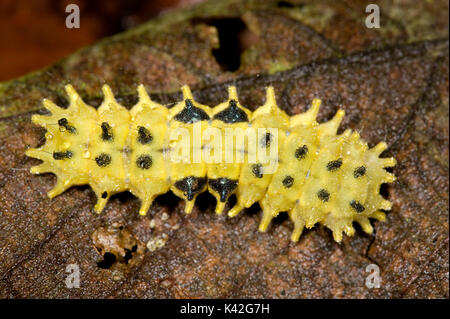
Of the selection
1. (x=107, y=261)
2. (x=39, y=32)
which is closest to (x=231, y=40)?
(x=39, y=32)

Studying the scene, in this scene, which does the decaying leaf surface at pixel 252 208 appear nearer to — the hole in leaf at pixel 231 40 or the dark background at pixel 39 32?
the hole in leaf at pixel 231 40

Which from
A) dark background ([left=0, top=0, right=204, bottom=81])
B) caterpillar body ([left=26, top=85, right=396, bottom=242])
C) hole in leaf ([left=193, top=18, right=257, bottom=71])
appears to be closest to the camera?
caterpillar body ([left=26, top=85, right=396, bottom=242])

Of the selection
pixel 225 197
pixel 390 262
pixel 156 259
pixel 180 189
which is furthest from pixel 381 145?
pixel 156 259

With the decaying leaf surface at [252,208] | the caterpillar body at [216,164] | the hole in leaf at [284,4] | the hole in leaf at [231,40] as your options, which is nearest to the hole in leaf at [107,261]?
the decaying leaf surface at [252,208]

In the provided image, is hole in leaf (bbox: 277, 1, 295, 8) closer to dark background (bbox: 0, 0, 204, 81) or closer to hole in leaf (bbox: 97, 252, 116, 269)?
dark background (bbox: 0, 0, 204, 81)

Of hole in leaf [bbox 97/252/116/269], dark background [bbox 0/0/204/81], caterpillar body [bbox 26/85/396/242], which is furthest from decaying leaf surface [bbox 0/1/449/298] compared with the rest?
dark background [bbox 0/0/204/81]

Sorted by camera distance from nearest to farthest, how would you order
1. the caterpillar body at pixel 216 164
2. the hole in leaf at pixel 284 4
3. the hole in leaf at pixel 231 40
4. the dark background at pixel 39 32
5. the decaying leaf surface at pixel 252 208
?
the caterpillar body at pixel 216 164
the decaying leaf surface at pixel 252 208
the hole in leaf at pixel 231 40
the hole in leaf at pixel 284 4
the dark background at pixel 39 32

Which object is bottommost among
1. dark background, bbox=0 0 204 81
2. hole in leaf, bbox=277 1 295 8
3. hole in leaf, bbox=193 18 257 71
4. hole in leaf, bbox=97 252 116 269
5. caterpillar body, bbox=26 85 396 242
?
hole in leaf, bbox=97 252 116 269
